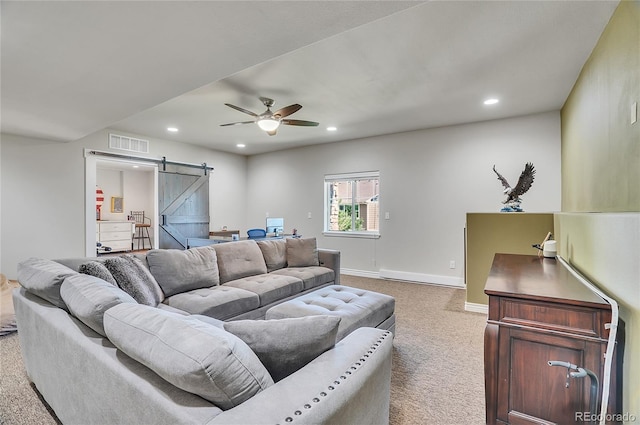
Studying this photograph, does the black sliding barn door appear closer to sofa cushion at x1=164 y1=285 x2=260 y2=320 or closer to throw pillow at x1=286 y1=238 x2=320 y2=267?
throw pillow at x1=286 y1=238 x2=320 y2=267

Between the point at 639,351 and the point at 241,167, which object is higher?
the point at 241,167

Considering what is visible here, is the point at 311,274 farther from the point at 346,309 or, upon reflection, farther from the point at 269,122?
the point at 269,122

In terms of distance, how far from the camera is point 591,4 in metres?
2.05

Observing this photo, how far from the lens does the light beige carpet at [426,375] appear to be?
180 cm

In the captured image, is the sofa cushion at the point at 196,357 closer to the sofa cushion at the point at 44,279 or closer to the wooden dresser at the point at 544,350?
the sofa cushion at the point at 44,279

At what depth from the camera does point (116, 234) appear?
322 inches

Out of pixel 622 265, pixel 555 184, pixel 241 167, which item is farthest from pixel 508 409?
pixel 241 167

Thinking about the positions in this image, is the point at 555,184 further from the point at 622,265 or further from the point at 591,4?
the point at 622,265

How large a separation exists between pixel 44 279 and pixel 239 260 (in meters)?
1.84

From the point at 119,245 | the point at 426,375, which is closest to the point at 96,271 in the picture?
the point at 426,375

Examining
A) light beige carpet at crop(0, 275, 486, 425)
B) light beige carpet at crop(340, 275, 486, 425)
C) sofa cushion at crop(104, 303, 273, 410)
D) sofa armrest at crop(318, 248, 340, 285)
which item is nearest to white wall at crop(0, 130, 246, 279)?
light beige carpet at crop(0, 275, 486, 425)

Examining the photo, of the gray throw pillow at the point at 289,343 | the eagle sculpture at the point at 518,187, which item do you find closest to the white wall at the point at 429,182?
the eagle sculpture at the point at 518,187

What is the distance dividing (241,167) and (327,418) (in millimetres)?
7145

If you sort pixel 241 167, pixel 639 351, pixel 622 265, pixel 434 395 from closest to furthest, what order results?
pixel 639 351 < pixel 622 265 < pixel 434 395 < pixel 241 167
